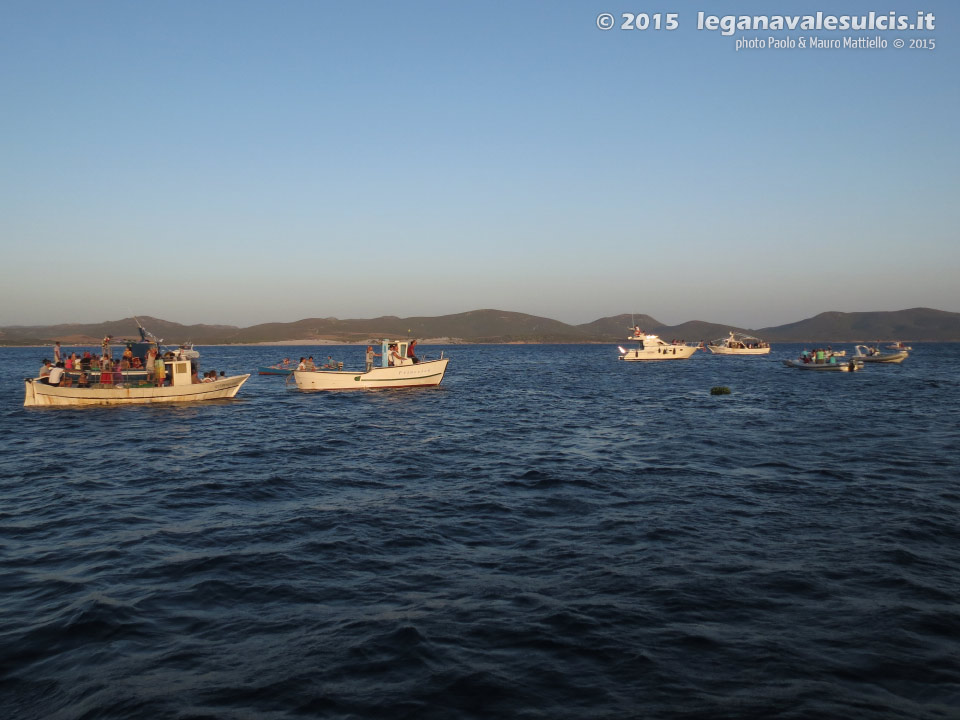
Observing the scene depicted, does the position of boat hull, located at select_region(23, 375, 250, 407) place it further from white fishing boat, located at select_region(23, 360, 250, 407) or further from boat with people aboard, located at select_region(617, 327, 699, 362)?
boat with people aboard, located at select_region(617, 327, 699, 362)

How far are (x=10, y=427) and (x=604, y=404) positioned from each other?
32.4 metres

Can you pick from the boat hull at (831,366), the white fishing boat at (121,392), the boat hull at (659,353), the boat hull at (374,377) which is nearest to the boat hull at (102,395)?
the white fishing boat at (121,392)

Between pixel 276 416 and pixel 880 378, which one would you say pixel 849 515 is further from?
pixel 880 378

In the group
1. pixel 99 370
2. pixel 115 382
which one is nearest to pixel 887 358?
pixel 115 382

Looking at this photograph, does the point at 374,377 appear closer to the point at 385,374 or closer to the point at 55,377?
the point at 385,374

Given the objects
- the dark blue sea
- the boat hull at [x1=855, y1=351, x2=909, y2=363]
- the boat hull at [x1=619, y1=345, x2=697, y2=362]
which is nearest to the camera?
the dark blue sea

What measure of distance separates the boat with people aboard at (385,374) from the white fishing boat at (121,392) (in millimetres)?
10323

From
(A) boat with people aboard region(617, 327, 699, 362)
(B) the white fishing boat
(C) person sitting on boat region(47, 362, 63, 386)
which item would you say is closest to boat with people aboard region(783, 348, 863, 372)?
(A) boat with people aboard region(617, 327, 699, 362)

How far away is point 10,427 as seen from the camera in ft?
98.3

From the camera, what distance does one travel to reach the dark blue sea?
6.86 metres

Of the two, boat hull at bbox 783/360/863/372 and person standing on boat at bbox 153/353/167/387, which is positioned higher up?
person standing on boat at bbox 153/353/167/387

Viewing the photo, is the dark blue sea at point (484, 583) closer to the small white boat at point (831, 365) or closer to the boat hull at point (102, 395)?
the boat hull at point (102, 395)

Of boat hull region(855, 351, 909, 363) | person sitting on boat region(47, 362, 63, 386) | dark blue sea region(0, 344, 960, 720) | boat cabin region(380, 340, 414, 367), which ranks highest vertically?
boat cabin region(380, 340, 414, 367)

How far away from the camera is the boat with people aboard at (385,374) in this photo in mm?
48156
